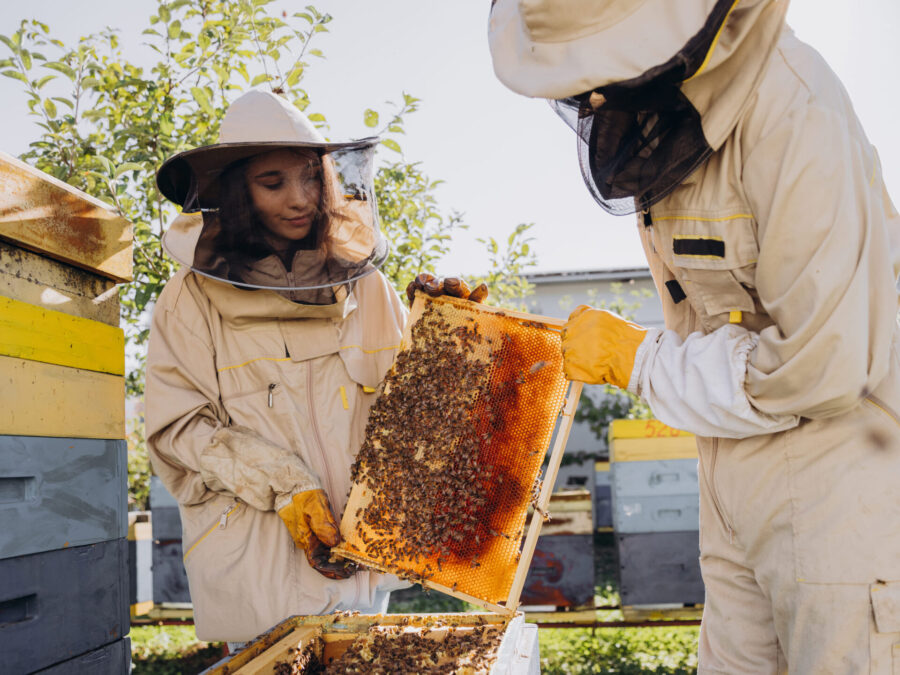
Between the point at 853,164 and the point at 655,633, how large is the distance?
18.8 ft

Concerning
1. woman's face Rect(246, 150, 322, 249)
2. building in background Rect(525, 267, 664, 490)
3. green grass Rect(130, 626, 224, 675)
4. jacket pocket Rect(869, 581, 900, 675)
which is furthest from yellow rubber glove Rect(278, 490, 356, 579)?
building in background Rect(525, 267, 664, 490)

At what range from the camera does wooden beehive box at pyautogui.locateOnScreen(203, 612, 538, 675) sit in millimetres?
1908

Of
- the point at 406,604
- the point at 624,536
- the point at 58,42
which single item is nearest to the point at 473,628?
the point at 58,42

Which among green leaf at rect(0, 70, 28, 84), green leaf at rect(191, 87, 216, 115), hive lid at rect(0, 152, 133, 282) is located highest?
green leaf at rect(0, 70, 28, 84)

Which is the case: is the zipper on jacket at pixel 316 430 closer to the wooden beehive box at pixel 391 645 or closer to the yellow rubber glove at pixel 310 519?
the yellow rubber glove at pixel 310 519

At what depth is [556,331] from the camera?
2.56 m

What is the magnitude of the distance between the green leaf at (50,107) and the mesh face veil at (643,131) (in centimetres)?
288

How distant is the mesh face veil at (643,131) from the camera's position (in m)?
1.58

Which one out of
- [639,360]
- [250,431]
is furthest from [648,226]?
[250,431]

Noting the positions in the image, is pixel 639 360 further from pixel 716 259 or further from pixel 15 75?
pixel 15 75

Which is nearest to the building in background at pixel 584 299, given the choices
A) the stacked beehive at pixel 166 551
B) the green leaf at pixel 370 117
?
the stacked beehive at pixel 166 551

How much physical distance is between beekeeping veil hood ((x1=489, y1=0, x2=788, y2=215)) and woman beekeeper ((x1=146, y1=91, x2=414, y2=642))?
108cm

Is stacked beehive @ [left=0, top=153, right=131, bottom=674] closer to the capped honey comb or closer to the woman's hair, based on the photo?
the woman's hair

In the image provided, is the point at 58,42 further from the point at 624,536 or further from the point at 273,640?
the point at 624,536
